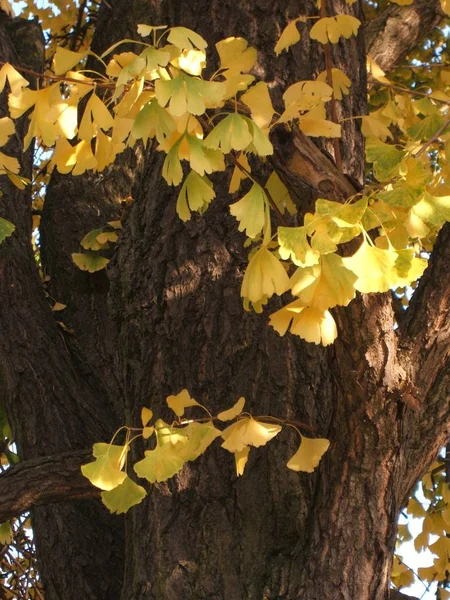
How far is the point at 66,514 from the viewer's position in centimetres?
251

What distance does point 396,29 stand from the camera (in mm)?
3098

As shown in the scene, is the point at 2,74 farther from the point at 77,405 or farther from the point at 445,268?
the point at 77,405

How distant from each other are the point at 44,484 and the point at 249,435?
31.3 inches

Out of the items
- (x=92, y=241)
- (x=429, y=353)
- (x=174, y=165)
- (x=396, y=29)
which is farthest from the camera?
(x=396, y=29)

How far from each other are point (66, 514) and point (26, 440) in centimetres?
25

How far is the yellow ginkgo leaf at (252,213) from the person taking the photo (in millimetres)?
1413

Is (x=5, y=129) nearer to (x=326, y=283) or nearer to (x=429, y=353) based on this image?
(x=326, y=283)

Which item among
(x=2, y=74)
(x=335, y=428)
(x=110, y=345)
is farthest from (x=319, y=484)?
(x=110, y=345)

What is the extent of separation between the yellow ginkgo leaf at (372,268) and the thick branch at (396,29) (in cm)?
204

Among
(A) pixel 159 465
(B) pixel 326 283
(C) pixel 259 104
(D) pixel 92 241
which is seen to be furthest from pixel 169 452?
(D) pixel 92 241

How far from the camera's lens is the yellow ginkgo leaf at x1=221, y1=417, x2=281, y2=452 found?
1.56m

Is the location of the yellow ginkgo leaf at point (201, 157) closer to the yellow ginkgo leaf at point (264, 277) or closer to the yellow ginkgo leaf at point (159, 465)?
the yellow ginkgo leaf at point (264, 277)

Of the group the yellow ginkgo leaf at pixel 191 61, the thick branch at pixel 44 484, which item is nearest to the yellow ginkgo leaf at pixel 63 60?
the yellow ginkgo leaf at pixel 191 61

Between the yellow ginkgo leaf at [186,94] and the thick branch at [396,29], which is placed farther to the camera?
the thick branch at [396,29]
